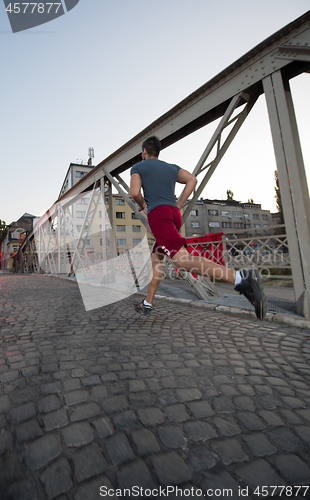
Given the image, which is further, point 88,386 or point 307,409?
point 88,386

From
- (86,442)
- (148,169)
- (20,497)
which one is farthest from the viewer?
(148,169)

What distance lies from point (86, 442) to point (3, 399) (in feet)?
2.23

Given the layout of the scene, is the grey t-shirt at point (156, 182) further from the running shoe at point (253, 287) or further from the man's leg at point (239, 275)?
the running shoe at point (253, 287)

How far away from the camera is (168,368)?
72.7 inches

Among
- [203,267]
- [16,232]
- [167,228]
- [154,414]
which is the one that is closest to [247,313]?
[203,267]

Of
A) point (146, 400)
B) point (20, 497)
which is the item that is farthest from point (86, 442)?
point (146, 400)

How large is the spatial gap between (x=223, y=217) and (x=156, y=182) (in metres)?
55.4

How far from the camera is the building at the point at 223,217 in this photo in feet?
170

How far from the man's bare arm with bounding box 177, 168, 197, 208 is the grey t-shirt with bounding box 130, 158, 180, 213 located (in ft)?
0.47

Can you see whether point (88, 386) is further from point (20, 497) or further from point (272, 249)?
point (272, 249)

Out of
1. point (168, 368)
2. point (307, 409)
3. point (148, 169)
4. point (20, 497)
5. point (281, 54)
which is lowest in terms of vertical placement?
point (307, 409)

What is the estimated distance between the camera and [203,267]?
277 cm

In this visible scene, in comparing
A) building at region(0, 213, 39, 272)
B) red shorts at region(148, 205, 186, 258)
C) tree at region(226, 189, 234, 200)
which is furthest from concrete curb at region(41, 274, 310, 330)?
tree at region(226, 189, 234, 200)

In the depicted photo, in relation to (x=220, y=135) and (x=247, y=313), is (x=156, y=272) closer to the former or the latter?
(x=247, y=313)
